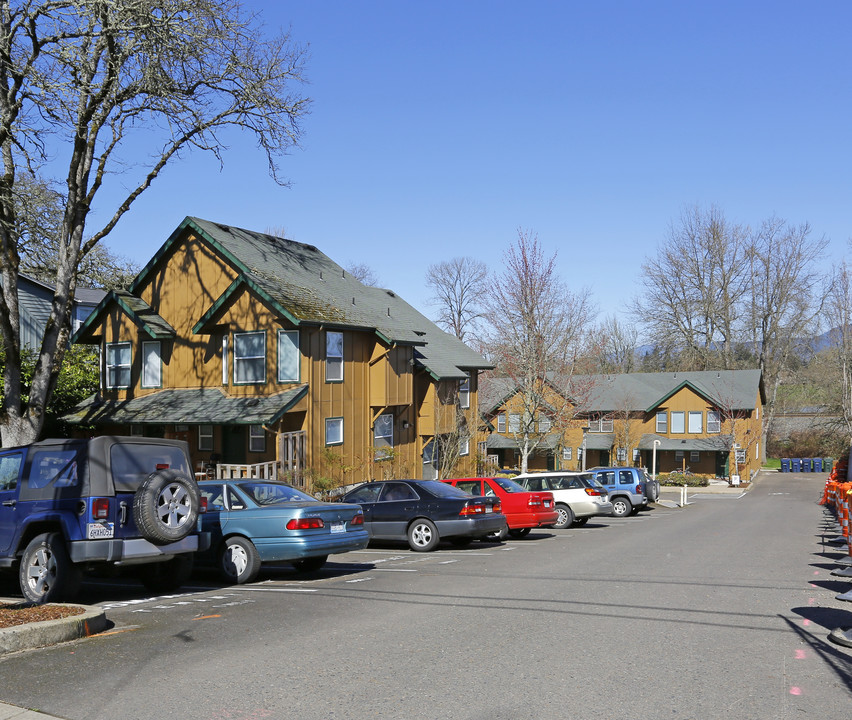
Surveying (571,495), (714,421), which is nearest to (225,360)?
(571,495)

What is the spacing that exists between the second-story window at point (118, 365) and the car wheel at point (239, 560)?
19871 mm

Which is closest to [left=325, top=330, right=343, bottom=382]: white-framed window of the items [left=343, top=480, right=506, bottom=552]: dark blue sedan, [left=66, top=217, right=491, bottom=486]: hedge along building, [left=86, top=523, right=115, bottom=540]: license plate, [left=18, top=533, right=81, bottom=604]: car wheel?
[left=66, top=217, right=491, bottom=486]: hedge along building

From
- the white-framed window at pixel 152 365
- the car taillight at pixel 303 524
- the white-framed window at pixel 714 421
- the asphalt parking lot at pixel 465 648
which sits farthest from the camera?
the white-framed window at pixel 714 421

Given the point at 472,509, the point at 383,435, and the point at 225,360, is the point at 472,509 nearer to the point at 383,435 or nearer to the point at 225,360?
the point at 225,360

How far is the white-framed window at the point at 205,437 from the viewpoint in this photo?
94.9ft

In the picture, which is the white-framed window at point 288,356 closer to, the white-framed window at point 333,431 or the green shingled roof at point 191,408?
the green shingled roof at point 191,408

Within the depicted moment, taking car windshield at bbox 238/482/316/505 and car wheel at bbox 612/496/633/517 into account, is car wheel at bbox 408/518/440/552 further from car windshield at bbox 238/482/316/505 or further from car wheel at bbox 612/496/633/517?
car wheel at bbox 612/496/633/517

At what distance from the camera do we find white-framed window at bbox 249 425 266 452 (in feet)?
91.8

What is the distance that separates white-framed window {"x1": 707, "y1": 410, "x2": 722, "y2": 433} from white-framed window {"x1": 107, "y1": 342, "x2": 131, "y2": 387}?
4374 cm

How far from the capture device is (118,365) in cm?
3084

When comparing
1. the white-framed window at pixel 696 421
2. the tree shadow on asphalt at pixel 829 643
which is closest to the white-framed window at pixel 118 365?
the tree shadow on asphalt at pixel 829 643

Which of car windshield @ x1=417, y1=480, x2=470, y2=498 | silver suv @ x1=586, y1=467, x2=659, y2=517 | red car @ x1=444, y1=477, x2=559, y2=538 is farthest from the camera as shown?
silver suv @ x1=586, y1=467, x2=659, y2=517

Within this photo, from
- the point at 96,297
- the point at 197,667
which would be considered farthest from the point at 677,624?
the point at 96,297

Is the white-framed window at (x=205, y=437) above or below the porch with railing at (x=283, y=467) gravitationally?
above
